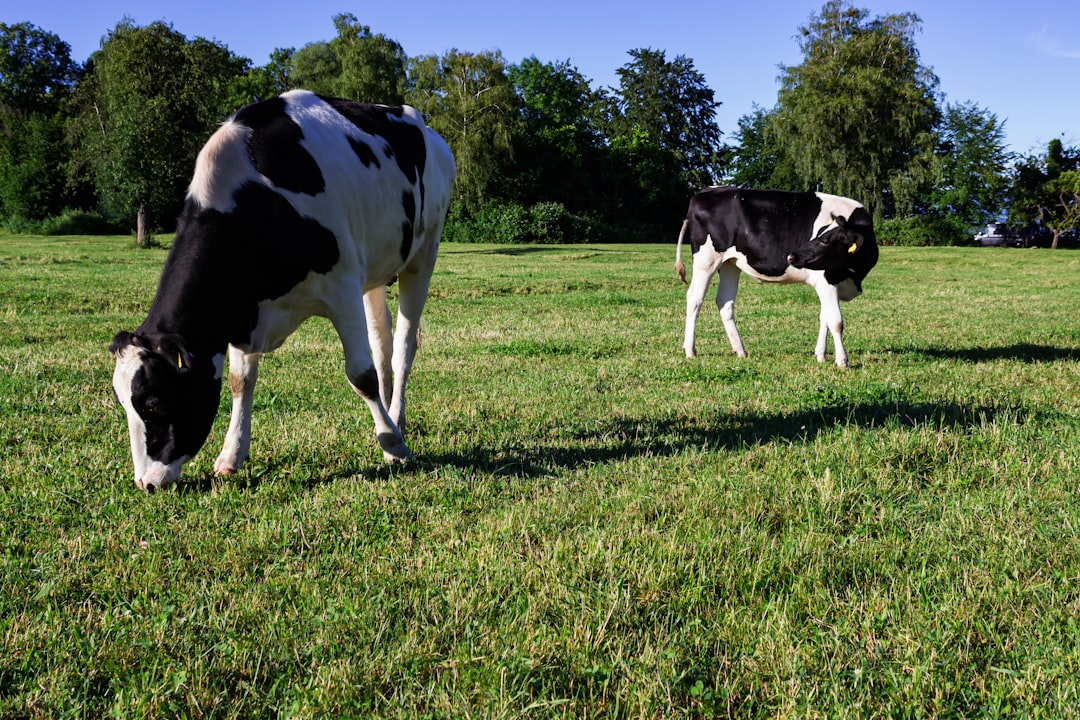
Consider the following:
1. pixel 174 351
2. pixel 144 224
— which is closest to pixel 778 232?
pixel 174 351

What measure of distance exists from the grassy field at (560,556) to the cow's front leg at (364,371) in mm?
174

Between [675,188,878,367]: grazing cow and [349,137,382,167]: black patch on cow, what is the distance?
5.80 m

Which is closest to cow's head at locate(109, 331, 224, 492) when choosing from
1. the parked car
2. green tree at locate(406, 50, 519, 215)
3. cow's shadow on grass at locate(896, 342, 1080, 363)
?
cow's shadow on grass at locate(896, 342, 1080, 363)

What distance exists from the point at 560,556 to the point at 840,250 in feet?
25.7

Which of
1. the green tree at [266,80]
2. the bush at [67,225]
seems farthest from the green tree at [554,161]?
the bush at [67,225]

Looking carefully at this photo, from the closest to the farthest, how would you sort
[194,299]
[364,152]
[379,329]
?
[194,299] < [364,152] < [379,329]

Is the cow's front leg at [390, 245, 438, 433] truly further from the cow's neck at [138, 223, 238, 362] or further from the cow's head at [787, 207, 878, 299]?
the cow's head at [787, 207, 878, 299]

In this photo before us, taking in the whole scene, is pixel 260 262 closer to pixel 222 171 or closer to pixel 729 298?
pixel 222 171

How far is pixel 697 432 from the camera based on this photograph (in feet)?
20.7

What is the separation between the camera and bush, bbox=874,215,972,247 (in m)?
52.1

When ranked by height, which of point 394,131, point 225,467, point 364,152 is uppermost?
point 394,131

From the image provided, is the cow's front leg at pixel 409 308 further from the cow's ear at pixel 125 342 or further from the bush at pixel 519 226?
A: the bush at pixel 519 226

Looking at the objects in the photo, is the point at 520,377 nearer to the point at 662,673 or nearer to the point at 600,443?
the point at 600,443

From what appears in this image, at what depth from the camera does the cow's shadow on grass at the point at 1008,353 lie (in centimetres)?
1002
